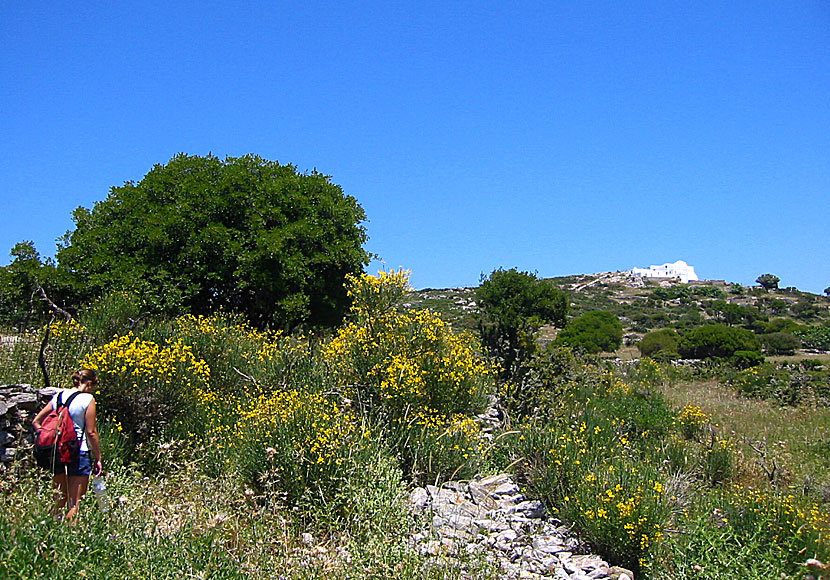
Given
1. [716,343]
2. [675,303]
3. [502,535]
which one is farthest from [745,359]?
[675,303]

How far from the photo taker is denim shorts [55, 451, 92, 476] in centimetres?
584

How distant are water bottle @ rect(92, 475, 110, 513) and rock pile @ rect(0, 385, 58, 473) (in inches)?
43.7

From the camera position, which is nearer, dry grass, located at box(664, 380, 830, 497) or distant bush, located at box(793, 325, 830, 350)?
dry grass, located at box(664, 380, 830, 497)

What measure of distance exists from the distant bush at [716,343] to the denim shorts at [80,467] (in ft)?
78.2

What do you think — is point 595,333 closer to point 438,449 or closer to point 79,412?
point 438,449

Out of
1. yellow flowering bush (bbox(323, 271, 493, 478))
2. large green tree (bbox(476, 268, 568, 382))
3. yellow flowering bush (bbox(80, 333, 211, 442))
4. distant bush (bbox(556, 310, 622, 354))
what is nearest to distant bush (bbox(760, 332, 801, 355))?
distant bush (bbox(556, 310, 622, 354))

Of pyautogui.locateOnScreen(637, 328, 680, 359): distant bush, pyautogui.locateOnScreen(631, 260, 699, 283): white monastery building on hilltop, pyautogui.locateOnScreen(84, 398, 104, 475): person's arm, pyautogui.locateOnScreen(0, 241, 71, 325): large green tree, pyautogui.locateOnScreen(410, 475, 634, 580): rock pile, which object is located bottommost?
pyautogui.locateOnScreen(410, 475, 634, 580): rock pile

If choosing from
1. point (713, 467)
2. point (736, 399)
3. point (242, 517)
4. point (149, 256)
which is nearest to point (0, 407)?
point (242, 517)

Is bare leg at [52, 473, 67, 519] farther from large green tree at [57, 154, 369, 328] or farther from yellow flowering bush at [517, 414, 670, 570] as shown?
large green tree at [57, 154, 369, 328]

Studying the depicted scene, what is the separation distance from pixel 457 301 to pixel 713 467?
38914 mm

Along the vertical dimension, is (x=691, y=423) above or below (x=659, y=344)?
below

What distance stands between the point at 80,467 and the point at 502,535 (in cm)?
361

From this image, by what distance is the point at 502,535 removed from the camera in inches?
240

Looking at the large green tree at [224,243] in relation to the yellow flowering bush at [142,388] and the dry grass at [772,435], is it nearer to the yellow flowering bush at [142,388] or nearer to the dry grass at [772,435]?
the yellow flowering bush at [142,388]
